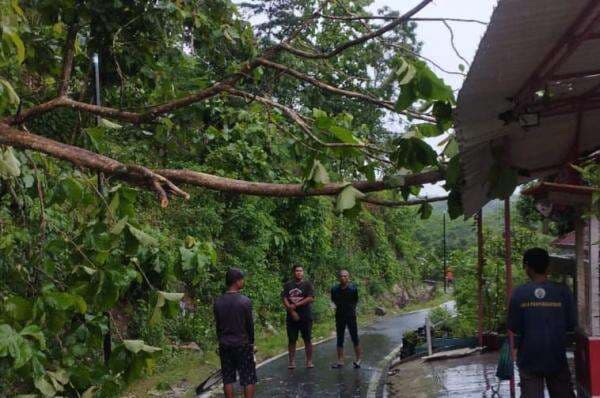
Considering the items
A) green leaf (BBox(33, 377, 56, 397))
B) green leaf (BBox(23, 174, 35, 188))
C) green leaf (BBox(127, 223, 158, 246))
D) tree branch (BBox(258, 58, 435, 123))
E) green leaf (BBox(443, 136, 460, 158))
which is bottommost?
green leaf (BBox(33, 377, 56, 397))

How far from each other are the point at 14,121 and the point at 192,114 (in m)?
2.30

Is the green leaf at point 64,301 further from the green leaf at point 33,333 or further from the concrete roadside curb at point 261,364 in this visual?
the concrete roadside curb at point 261,364

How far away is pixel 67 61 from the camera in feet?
19.5

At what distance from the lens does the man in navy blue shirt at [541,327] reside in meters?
5.49

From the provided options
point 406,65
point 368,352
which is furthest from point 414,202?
point 368,352

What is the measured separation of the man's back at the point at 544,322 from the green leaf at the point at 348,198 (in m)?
1.92

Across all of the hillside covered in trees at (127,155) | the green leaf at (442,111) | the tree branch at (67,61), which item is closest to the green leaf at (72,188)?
the hillside covered in trees at (127,155)

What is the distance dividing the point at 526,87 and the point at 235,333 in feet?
16.2

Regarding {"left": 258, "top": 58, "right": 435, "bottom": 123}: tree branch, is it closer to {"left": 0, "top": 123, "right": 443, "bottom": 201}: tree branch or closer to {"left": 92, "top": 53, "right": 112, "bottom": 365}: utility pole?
{"left": 0, "top": 123, "right": 443, "bottom": 201}: tree branch

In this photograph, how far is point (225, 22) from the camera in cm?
763

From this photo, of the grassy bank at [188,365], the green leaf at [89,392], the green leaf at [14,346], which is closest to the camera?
the green leaf at [14,346]

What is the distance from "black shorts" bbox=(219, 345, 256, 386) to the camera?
8000mm

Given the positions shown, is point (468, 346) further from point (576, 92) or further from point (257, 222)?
point (576, 92)

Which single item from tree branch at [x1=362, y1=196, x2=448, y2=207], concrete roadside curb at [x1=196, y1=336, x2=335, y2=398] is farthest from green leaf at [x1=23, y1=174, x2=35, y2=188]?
concrete roadside curb at [x1=196, y1=336, x2=335, y2=398]
